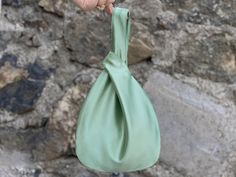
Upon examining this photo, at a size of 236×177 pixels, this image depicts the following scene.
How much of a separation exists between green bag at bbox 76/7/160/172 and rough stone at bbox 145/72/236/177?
0.28m

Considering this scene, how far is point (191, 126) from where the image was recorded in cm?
120

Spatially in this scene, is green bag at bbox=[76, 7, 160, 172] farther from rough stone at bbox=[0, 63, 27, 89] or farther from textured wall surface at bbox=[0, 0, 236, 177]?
rough stone at bbox=[0, 63, 27, 89]

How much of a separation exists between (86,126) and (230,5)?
1.42 feet

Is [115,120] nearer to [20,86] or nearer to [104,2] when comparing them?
[104,2]

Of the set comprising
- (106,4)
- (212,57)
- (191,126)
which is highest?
(106,4)

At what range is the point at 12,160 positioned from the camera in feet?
4.44

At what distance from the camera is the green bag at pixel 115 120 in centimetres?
91

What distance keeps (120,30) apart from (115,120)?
141mm

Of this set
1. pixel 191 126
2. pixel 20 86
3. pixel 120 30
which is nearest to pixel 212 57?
pixel 191 126

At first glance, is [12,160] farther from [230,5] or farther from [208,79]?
[230,5]

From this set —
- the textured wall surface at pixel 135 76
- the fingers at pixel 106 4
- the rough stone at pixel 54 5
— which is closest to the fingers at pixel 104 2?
the fingers at pixel 106 4

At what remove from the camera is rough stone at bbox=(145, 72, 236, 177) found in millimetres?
1176

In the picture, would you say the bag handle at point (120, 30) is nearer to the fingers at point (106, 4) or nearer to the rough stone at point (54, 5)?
the fingers at point (106, 4)

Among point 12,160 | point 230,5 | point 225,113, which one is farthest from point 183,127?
point 12,160
